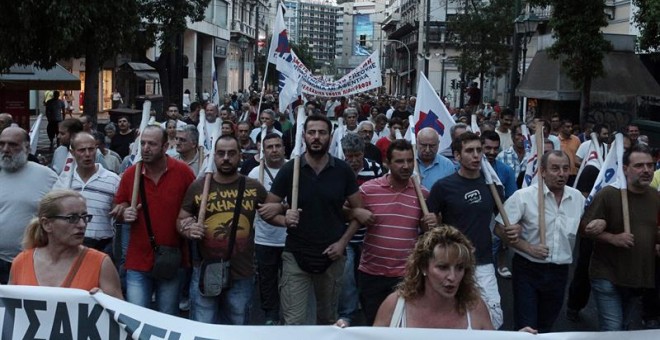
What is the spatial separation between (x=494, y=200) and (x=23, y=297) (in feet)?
10.1

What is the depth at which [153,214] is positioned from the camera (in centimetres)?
573

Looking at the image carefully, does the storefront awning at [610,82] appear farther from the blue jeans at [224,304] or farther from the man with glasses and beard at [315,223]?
the blue jeans at [224,304]

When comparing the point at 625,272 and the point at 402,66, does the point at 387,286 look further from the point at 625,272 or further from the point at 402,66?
the point at 402,66

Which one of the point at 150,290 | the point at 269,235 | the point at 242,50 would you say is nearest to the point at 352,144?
the point at 269,235

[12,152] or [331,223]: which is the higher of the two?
[12,152]

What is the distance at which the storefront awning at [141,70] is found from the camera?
40725mm

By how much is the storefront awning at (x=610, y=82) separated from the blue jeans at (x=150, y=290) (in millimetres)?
17276

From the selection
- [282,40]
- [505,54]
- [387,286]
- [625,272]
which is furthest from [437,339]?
[505,54]

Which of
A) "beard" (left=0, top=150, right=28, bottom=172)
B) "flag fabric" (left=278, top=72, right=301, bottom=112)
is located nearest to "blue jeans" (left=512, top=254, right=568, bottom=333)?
"beard" (left=0, top=150, right=28, bottom=172)

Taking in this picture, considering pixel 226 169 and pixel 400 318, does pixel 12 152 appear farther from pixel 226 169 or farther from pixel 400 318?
pixel 400 318

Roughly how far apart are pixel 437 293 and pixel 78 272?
1.79 meters

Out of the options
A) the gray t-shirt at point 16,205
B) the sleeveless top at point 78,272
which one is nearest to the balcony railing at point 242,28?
the gray t-shirt at point 16,205

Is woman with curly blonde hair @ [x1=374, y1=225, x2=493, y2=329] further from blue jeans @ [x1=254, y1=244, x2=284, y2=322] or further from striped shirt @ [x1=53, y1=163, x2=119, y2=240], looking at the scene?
blue jeans @ [x1=254, y1=244, x2=284, y2=322]

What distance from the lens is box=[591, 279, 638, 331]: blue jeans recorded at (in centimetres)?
589
